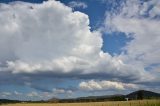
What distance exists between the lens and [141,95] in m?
180

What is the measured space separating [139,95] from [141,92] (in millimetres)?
4028

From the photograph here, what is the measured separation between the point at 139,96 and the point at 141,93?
20.5 ft

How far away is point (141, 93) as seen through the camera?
184 m

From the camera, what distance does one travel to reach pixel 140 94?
182125mm

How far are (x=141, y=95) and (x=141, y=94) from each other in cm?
231

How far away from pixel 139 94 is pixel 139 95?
1.81 meters

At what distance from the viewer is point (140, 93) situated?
18350 centimetres

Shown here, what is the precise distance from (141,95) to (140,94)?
203cm

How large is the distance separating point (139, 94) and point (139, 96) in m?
4.61

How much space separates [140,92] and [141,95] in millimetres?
3950

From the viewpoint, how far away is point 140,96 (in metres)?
178

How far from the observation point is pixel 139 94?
182 meters

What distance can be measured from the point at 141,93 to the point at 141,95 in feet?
→ 12.3

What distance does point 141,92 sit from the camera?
184125mm
